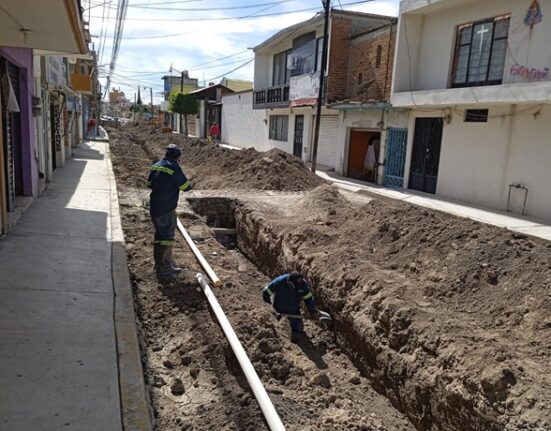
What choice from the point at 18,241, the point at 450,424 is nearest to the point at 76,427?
the point at 450,424

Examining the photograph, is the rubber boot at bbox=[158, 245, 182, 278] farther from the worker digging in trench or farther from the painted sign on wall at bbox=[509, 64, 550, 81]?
the painted sign on wall at bbox=[509, 64, 550, 81]

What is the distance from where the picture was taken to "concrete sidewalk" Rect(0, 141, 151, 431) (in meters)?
Answer: 3.21

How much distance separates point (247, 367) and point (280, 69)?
85.1 feet

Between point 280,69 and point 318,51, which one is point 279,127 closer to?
point 280,69

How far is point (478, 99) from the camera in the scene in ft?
40.4

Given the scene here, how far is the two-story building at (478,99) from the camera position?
11594mm

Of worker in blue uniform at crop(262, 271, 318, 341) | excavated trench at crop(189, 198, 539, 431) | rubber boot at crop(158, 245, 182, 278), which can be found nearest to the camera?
excavated trench at crop(189, 198, 539, 431)

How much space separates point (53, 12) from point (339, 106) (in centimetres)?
1415

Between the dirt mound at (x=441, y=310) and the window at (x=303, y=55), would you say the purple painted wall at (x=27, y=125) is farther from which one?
the window at (x=303, y=55)

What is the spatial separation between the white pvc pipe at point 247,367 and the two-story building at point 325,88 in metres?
13.5

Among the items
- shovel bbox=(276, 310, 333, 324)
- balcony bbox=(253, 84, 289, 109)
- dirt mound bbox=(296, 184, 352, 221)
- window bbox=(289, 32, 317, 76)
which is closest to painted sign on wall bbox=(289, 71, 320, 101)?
window bbox=(289, 32, 317, 76)

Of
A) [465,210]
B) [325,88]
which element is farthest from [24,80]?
[325,88]

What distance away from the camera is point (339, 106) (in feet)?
61.3

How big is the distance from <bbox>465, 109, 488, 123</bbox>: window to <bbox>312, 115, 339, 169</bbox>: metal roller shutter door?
25.2 feet
